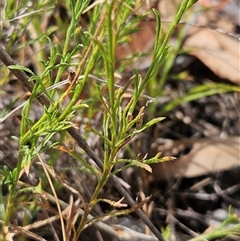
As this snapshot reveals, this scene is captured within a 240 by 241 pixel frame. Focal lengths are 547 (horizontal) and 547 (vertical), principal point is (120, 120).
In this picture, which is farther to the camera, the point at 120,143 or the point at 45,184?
the point at 45,184

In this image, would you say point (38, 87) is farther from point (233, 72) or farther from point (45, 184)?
point (233, 72)

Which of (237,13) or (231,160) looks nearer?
(231,160)

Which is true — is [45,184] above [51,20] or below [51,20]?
below

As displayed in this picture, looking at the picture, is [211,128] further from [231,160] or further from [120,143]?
[120,143]

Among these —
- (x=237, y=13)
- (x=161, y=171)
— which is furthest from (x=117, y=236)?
(x=237, y=13)

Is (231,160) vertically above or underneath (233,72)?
underneath

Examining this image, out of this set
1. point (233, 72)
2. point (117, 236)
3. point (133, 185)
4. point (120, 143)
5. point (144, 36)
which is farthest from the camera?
point (144, 36)

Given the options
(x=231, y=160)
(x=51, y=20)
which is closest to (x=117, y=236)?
(x=231, y=160)

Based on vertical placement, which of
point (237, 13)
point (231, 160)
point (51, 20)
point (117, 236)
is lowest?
point (231, 160)

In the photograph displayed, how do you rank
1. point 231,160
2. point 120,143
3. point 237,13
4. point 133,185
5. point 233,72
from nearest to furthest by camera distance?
point 120,143 → point 133,185 → point 231,160 → point 233,72 → point 237,13
